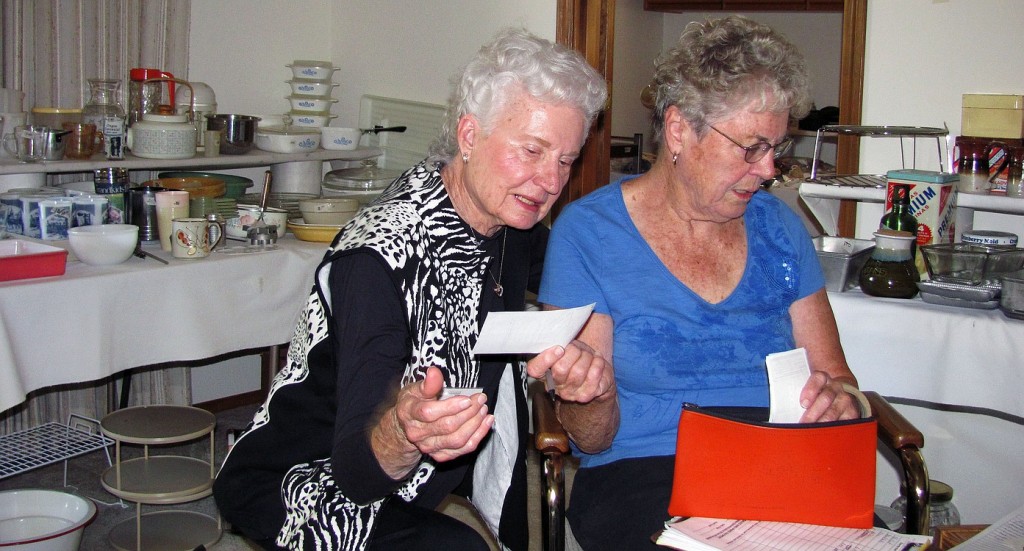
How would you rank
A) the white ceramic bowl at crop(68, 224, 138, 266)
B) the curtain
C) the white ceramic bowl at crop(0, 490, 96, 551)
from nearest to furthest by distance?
the white ceramic bowl at crop(0, 490, 96, 551), the white ceramic bowl at crop(68, 224, 138, 266), the curtain

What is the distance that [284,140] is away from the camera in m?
3.47

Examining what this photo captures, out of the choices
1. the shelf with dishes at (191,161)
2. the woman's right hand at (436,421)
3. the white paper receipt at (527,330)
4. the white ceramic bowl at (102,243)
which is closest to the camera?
the woman's right hand at (436,421)

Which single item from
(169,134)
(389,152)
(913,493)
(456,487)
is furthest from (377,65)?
(913,493)

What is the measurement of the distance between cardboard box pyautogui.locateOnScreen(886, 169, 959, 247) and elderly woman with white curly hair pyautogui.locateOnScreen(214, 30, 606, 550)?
1.02m

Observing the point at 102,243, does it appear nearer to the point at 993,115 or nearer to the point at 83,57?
the point at 83,57

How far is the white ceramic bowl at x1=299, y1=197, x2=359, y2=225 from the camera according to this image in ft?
9.90

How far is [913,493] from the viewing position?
166cm

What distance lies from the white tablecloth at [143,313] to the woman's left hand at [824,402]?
5.63 ft

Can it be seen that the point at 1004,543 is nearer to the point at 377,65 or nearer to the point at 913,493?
the point at 913,493

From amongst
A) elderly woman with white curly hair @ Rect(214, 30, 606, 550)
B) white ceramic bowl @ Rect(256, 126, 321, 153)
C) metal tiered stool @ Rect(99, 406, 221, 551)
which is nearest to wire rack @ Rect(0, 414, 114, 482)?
Answer: metal tiered stool @ Rect(99, 406, 221, 551)

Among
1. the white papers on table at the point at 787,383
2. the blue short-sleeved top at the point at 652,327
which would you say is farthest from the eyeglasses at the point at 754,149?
Answer: the white papers on table at the point at 787,383

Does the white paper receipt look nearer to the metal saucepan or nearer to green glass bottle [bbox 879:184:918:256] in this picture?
green glass bottle [bbox 879:184:918:256]

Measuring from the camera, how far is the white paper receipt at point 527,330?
1.20 meters

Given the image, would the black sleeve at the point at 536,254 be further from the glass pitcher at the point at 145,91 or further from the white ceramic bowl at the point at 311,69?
the white ceramic bowl at the point at 311,69
